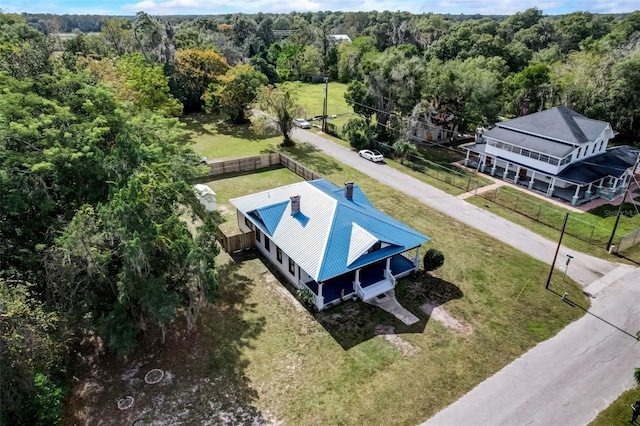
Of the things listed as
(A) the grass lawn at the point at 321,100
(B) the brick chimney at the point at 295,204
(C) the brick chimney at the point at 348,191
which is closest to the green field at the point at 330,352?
(B) the brick chimney at the point at 295,204

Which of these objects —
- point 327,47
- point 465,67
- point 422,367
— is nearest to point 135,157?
point 422,367

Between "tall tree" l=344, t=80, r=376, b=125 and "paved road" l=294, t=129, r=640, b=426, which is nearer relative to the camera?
"paved road" l=294, t=129, r=640, b=426

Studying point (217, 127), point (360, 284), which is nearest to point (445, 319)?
point (360, 284)

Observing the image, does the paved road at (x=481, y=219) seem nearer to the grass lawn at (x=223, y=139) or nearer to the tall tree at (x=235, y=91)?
the grass lawn at (x=223, y=139)

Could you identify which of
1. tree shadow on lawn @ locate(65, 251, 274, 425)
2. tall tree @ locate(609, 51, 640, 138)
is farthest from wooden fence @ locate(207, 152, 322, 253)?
tall tree @ locate(609, 51, 640, 138)

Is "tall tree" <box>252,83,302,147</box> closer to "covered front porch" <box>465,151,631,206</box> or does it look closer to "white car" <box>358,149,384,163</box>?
"white car" <box>358,149,384,163</box>

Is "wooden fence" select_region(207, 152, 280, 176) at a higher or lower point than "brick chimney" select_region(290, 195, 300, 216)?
lower
